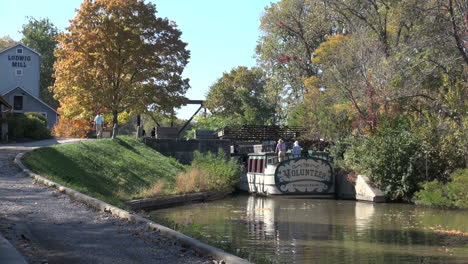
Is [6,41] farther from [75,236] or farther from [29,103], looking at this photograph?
[75,236]

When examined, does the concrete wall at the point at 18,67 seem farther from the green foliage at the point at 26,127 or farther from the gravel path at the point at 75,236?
the gravel path at the point at 75,236

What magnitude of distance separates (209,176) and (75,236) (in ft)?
78.2

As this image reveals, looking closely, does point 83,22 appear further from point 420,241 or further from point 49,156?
point 420,241

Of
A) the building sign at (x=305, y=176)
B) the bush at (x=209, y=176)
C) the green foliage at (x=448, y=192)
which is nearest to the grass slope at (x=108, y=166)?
the bush at (x=209, y=176)

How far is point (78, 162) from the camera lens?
2928 centimetres

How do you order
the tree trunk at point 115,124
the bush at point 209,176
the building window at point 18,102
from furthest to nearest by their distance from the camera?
the building window at point 18,102
the tree trunk at point 115,124
the bush at point 209,176

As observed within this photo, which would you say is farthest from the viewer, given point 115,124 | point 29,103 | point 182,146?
point 29,103

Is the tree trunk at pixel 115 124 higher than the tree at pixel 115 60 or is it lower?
lower

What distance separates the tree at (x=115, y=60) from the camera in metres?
43.2

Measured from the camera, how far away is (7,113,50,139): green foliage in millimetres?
37094

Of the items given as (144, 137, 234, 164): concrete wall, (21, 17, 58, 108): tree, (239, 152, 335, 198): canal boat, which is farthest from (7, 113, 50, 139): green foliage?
(21, 17, 58, 108): tree

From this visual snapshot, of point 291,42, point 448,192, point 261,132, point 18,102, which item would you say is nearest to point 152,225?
point 448,192

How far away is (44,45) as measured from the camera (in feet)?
286

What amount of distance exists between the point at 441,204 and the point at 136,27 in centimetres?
2538
